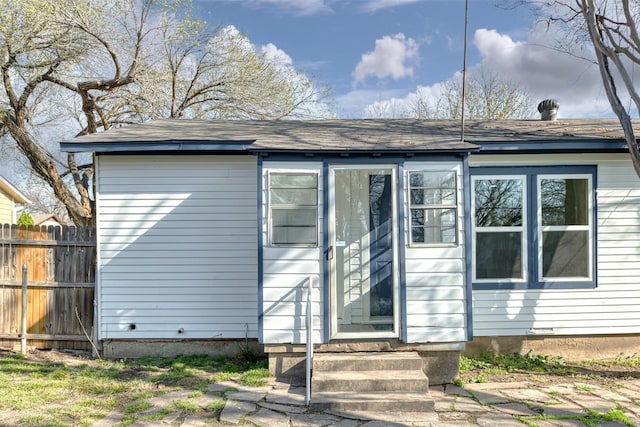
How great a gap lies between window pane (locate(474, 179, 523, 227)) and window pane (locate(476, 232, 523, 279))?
0.59 feet

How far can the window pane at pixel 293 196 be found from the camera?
5152 millimetres

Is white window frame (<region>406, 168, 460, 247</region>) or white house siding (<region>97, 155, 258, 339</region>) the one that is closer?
white window frame (<region>406, 168, 460, 247</region>)

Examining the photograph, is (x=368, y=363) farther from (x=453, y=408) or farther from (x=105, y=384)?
(x=105, y=384)

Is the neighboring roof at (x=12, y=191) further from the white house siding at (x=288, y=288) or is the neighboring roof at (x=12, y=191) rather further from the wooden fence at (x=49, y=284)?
the white house siding at (x=288, y=288)

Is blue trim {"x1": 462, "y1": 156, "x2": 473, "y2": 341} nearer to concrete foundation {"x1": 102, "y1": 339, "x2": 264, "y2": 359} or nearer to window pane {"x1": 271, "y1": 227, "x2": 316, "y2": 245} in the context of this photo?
window pane {"x1": 271, "y1": 227, "x2": 316, "y2": 245}

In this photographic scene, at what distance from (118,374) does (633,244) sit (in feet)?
22.9

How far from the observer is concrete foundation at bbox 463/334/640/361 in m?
5.96

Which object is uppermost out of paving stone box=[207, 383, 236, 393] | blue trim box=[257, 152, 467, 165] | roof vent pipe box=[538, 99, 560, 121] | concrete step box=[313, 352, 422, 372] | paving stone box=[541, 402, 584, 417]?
roof vent pipe box=[538, 99, 560, 121]

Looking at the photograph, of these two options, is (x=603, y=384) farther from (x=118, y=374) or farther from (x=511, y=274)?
(x=118, y=374)

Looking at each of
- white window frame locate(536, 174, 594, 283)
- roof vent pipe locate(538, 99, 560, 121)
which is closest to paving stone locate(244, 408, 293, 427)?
white window frame locate(536, 174, 594, 283)

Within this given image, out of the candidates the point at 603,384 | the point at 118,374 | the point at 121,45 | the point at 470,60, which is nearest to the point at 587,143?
the point at 470,60

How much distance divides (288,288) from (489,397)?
2.44 m

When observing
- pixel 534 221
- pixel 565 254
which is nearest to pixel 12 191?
pixel 534 221

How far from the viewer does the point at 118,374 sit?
5.27 metres
